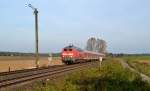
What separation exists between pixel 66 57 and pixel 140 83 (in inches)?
1561

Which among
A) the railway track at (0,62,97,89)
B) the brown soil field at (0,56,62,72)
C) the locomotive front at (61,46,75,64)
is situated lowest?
the railway track at (0,62,97,89)

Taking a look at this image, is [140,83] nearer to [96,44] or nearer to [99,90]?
[99,90]

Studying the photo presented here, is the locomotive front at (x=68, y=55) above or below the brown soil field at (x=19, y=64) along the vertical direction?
above

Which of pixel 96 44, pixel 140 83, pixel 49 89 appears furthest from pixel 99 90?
pixel 96 44

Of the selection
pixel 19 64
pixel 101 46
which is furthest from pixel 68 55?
pixel 101 46

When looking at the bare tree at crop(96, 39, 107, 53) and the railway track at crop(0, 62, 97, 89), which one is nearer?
the railway track at crop(0, 62, 97, 89)

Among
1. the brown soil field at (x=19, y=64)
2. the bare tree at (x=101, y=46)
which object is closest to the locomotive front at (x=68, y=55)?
the brown soil field at (x=19, y=64)

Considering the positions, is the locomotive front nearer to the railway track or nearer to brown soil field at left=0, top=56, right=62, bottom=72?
brown soil field at left=0, top=56, right=62, bottom=72

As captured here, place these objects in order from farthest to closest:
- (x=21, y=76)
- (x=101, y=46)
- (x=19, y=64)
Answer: (x=101, y=46) < (x=19, y=64) < (x=21, y=76)

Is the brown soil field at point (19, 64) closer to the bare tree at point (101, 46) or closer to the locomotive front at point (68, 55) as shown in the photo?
the locomotive front at point (68, 55)

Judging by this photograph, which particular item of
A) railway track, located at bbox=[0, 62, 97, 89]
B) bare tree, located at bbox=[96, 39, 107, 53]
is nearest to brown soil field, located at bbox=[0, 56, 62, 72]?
railway track, located at bbox=[0, 62, 97, 89]

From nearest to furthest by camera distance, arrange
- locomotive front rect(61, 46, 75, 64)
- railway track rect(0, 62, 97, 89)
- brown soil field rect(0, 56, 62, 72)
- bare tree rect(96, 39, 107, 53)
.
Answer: railway track rect(0, 62, 97, 89) < brown soil field rect(0, 56, 62, 72) < locomotive front rect(61, 46, 75, 64) < bare tree rect(96, 39, 107, 53)

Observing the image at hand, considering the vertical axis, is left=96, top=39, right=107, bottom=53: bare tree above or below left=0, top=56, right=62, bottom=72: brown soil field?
above

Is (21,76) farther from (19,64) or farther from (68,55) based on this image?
(19,64)
